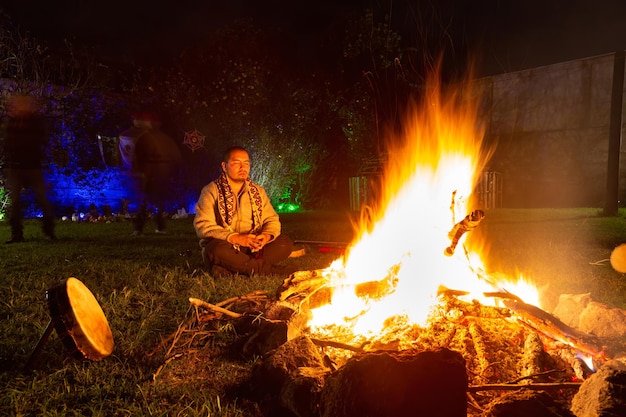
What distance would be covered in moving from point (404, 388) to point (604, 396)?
34.8 inches

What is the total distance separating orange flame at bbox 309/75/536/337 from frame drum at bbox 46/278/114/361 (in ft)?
4.93

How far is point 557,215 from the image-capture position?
1255 cm

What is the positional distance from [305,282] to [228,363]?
0.99m

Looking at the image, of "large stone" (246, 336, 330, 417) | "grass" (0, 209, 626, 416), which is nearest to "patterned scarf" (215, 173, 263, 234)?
"grass" (0, 209, 626, 416)

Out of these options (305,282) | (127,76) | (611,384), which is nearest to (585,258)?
(305,282)

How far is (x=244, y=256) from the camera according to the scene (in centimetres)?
591

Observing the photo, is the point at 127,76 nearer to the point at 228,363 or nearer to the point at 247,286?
the point at 247,286

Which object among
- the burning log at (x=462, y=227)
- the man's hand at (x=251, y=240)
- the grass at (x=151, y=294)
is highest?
the burning log at (x=462, y=227)

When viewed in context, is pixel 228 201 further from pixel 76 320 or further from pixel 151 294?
pixel 76 320

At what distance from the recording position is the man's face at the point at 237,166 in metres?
5.77

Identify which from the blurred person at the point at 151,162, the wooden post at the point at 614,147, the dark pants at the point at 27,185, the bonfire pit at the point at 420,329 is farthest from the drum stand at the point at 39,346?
the wooden post at the point at 614,147

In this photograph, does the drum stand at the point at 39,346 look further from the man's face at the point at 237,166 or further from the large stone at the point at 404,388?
the man's face at the point at 237,166

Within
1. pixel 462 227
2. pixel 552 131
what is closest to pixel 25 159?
pixel 462 227

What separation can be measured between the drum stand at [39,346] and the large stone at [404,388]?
180cm
